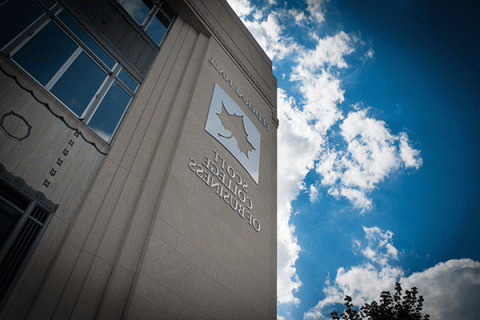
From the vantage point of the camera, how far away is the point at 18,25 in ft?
24.8

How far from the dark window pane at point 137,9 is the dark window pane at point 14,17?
4337mm

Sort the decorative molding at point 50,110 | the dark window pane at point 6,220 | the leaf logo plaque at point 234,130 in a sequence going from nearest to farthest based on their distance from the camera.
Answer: the dark window pane at point 6,220, the decorative molding at point 50,110, the leaf logo plaque at point 234,130

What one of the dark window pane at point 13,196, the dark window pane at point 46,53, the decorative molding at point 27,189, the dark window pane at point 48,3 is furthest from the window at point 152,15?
the dark window pane at point 13,196

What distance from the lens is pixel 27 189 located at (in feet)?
21.2

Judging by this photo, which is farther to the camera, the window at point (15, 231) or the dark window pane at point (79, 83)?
the dark window pane at point (79, 83)

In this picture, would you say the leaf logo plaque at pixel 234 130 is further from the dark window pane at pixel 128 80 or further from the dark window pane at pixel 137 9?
the dark window pane at pixel 137 9

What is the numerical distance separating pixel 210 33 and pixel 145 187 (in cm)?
975

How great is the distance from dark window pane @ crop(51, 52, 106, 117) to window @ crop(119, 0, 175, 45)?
3984 mm

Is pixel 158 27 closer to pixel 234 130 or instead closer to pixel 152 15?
pixel 152 15

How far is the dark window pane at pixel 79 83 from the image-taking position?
805 cm

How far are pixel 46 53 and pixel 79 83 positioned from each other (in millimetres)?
1031

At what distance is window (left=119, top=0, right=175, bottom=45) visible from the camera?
1230cm

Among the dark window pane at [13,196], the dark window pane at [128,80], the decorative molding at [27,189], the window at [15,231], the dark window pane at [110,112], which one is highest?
the dark window pane at [128,80]

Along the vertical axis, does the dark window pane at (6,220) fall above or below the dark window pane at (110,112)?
below
